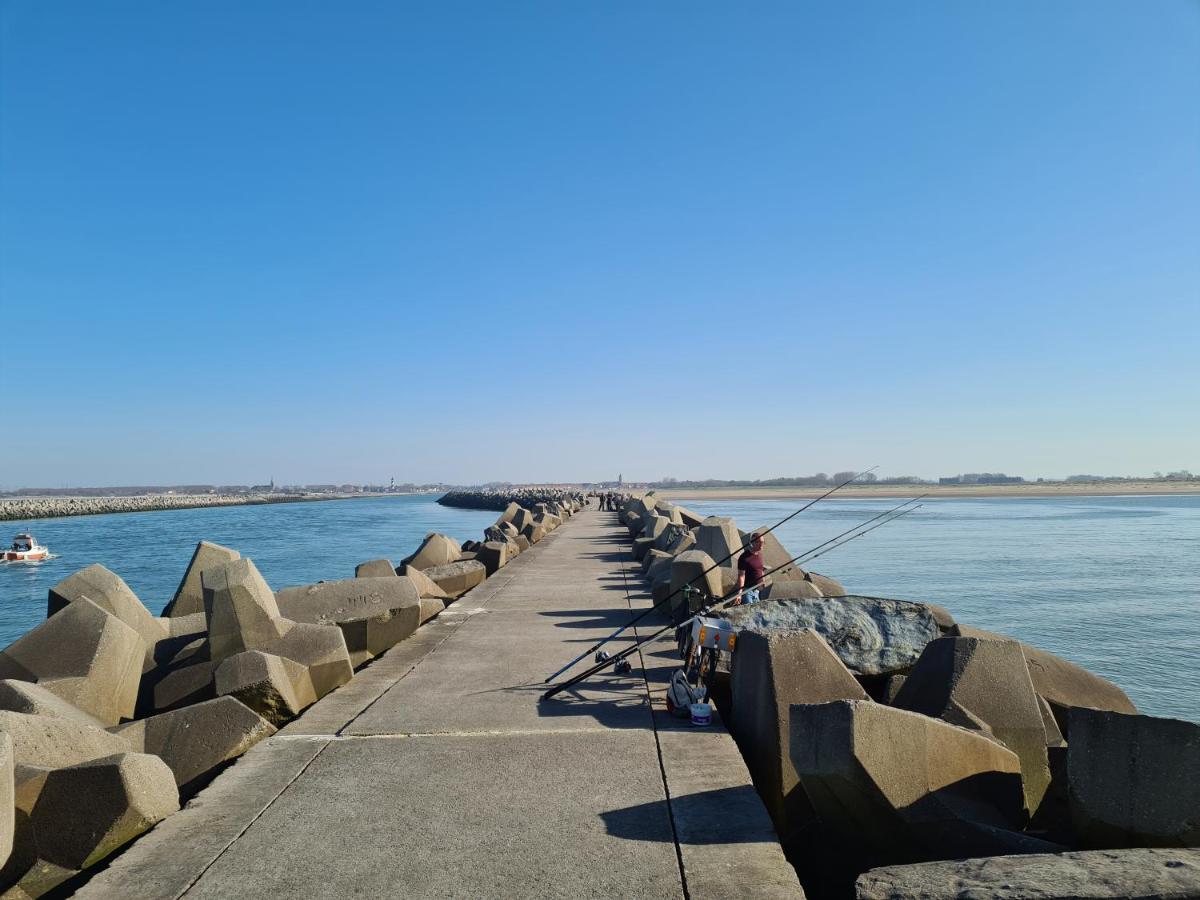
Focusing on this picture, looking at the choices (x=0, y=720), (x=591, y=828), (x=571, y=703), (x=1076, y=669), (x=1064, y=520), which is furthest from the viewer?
(x=1064, y=520)

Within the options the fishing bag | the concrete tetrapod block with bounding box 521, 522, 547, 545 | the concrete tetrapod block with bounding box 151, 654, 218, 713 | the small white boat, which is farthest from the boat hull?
the fishing bag

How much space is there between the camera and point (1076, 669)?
231 inches

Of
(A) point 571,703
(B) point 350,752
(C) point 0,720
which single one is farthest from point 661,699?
(C) point 0,720

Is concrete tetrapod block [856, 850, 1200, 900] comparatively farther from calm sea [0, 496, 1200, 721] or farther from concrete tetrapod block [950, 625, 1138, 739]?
calm sea [0, 496, 1200, 721]

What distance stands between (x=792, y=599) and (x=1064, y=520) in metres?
37.9

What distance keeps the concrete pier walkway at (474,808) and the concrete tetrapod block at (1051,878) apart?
1.37 feet

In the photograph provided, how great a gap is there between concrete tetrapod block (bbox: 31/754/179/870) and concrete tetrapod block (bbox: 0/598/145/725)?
7.68 feet

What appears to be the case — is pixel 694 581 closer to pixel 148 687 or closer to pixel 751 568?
pixel 751 568

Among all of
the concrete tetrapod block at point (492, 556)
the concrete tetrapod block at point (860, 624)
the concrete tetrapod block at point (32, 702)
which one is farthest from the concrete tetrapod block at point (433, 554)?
the concrete tetrapod block at point (860, 624)

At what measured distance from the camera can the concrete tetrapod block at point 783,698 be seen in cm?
382

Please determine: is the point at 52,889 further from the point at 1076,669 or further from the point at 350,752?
the point at 1076,669

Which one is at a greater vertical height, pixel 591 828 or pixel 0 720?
pixel 0 720

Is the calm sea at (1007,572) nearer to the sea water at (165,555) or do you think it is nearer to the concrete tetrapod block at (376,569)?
the sea water at (165,555)

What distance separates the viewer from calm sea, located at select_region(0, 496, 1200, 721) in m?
10.2
